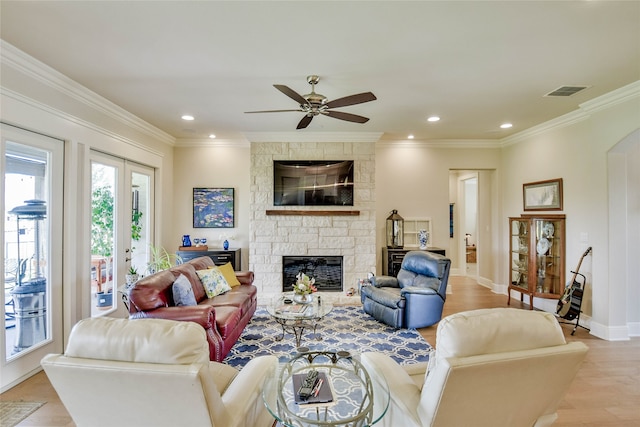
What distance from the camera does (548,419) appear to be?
5.10 feet

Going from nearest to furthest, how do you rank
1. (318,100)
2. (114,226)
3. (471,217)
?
(318,100), (114,226), (471,217)

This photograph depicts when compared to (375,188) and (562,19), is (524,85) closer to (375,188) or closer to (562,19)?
(562,19)

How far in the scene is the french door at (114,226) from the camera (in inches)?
148

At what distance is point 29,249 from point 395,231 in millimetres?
4869

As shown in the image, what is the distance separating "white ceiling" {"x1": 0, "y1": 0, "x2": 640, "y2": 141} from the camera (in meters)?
2.07

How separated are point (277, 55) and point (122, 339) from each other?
7.80ft

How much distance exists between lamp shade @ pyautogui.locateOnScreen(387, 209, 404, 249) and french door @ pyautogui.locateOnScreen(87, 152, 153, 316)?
13.4 ft

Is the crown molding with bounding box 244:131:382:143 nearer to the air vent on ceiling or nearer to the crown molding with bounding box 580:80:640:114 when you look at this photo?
the air vent on ceiling

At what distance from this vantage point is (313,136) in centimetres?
527

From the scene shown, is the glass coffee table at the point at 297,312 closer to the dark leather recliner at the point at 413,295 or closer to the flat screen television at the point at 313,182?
the dark leather recliner at the point at 413,295

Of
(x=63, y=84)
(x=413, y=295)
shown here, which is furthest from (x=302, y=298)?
(x=63, y=84)

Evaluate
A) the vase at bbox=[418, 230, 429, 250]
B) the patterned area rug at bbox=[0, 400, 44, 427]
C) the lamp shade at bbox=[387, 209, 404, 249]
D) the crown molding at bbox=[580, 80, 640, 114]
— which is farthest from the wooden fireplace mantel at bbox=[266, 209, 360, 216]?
the patterned area rug at bbox=[0, 400, 44, 427]

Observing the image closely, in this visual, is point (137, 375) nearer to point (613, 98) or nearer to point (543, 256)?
point (613, 98)

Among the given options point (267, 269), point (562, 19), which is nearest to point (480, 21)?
point (562, 19)
